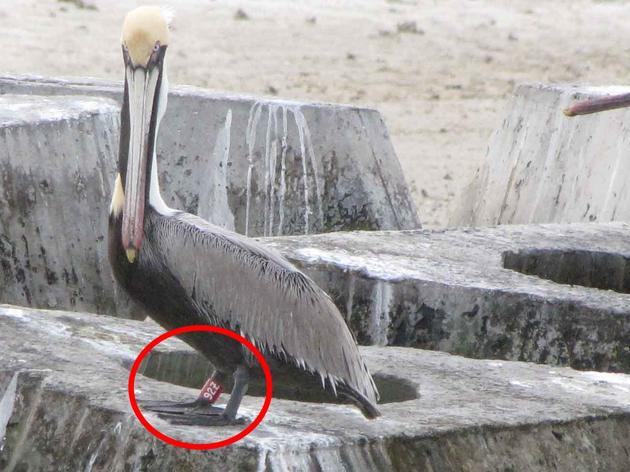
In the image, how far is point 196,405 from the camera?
3994 mm

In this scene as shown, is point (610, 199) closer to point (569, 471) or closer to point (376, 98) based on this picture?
point (569, 471)

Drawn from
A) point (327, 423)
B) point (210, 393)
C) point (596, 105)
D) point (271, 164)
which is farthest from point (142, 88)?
point (271, 164)

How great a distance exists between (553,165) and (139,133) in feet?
15.4

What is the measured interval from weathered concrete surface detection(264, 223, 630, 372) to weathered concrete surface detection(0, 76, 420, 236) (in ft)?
7.81

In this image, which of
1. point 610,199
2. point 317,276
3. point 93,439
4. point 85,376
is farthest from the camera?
point 610,199

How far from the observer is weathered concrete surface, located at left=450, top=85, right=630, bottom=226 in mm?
8148

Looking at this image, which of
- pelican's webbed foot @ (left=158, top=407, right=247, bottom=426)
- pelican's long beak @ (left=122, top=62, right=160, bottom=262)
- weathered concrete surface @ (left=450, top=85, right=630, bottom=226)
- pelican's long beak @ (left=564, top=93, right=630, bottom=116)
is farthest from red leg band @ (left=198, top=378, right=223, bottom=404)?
weathered concrete surface @ (left=450, top=85, right=630, bottom=226)

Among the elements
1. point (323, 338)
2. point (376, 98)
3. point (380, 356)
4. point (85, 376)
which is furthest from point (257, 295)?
point (376, 98)

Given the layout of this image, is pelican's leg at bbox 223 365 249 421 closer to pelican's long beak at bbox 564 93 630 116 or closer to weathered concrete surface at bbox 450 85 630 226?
pelican's long beak at bbox 564 93 630 116

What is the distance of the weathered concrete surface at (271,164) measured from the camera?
8289 millimetres

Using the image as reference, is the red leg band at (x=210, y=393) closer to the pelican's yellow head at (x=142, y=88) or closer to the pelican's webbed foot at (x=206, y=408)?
the pelican's webbed foot at (x=206, y=408)

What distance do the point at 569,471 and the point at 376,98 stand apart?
39.1 ft

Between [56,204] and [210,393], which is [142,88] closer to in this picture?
[210,393]

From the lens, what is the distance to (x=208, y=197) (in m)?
8.28
